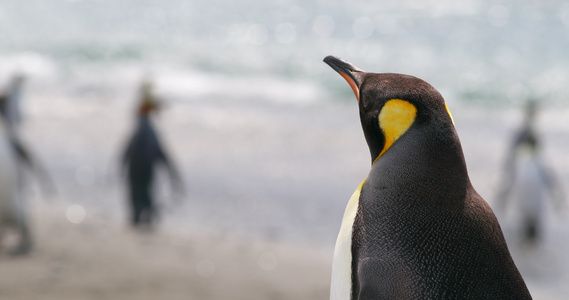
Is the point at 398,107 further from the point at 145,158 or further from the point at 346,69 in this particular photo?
the point at 145,158

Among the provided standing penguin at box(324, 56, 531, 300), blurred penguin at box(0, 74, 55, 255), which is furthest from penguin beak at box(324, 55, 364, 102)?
blurred penguin at box(0, 74, 55, 255)

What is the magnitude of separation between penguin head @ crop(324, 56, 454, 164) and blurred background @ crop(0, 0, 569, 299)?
3.58 m

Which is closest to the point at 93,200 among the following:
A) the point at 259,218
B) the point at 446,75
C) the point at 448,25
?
the point at 259,218

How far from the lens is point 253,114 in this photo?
13094 mm

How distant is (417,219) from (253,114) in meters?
11.9

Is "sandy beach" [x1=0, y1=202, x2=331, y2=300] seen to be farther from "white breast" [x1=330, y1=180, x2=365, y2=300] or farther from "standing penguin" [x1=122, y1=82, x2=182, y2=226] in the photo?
"white breast" [x1=330, y1=180, x2=365, y2=300]

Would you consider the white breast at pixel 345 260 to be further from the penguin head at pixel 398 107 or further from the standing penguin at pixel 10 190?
the standing penguin at pixel 10 190

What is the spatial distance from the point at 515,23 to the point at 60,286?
24683 mm

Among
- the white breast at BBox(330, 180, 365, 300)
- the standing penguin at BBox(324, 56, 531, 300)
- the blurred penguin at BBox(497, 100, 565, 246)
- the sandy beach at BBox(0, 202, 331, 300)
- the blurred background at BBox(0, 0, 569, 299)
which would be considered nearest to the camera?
the standing penguin at BBox(324, 56, 531, 300)

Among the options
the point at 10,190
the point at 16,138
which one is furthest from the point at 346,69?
the point at 16,138

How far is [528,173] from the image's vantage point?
752cm

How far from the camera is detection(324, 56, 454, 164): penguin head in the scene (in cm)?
130

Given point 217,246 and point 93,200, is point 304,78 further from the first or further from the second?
point 217,246

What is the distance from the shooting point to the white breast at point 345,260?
1.35 metres
